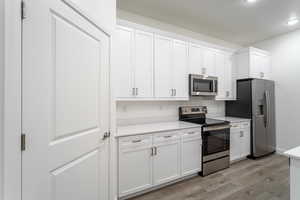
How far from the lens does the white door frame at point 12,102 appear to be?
773 mm

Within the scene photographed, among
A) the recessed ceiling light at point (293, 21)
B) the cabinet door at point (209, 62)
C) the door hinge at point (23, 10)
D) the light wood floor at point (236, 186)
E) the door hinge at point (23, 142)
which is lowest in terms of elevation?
the light wood floor at point (236, 186)

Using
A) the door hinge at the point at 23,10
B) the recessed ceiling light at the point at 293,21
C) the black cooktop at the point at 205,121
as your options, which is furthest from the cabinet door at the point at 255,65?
the door hinge at the point at 23,10

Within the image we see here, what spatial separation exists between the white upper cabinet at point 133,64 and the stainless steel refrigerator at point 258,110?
7.96ft

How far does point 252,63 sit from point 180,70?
6.64 feet

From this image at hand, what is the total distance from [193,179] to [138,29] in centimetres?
271

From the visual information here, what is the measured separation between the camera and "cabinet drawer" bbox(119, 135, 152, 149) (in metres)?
2.05

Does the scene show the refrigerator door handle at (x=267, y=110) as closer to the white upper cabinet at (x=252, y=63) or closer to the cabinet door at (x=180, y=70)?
the white upper cabinet at (x=252, y=63)

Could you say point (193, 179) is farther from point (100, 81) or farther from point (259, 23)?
point (259, 23)

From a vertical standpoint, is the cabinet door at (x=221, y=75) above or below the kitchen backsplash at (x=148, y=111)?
above

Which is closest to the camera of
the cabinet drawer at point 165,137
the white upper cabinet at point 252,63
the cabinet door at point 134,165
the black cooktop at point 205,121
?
the cabinet door at point 134,165

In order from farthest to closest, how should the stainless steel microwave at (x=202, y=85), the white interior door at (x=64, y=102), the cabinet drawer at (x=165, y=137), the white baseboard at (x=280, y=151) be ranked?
the white baseboard at (x=280, y=151) < the stainless steel microwave at (x=202, y=85) < the cabinet drawer at (x=165, y=137) < the white interior door at (x=64, y=102)

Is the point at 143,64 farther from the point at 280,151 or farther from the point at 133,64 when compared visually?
the point at 280,151

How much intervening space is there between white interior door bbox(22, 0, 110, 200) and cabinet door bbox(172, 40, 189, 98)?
154 cm

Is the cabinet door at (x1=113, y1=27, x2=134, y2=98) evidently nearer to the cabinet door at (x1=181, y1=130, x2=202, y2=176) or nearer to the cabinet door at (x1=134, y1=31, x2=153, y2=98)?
the cabinet door at (x1=134, y1=31, x2=153, y2=98)
